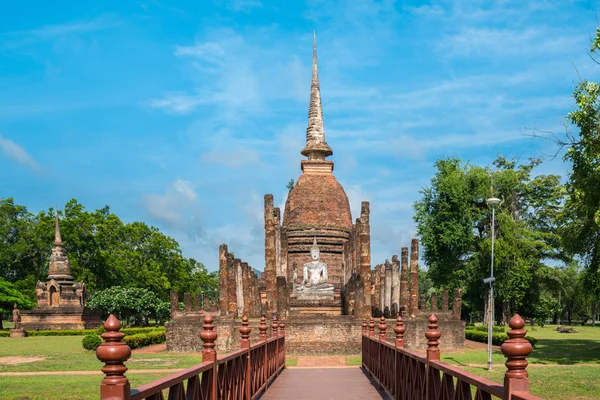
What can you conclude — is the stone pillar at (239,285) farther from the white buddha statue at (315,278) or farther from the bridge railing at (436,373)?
the bridge railing at (436,373)

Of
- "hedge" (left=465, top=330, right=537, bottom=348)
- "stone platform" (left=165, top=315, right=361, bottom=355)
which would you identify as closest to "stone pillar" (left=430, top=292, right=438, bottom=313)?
"hedge" (left=465, top=330, right=537, bottom=348)

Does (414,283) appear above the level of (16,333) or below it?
above

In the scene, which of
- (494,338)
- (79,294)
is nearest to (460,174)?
(494,338)

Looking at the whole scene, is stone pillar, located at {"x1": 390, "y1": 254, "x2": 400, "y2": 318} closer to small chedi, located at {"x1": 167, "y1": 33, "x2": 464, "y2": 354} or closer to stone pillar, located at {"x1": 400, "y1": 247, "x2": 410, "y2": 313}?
small chedi, located at {"x1": 167, "y1": 33, "x2": 464, "y2": 354}

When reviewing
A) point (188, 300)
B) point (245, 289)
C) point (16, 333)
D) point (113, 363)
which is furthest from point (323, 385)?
point (16, 333)

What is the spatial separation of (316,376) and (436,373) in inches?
312

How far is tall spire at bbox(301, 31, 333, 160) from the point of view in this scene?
1698 inches

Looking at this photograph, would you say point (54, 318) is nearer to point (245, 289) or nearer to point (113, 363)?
point (245, 289)

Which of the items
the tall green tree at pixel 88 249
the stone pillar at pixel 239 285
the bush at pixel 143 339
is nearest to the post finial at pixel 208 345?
the bush at pixel 143 339

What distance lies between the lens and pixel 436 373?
6.40 metres

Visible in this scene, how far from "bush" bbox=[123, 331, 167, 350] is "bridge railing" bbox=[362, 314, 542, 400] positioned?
47.7 ft

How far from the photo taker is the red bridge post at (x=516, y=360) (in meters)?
3.94

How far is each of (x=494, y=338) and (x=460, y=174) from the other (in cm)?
1555

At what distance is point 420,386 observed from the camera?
727 cm
